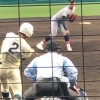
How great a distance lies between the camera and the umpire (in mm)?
5811

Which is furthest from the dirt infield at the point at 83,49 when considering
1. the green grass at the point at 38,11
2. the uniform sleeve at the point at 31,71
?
the green grass at the point at 38,11

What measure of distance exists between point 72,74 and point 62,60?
0.75ft

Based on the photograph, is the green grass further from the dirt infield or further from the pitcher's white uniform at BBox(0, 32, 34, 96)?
the pitcher's white uniform at BBox(0, 32, 34, 96)

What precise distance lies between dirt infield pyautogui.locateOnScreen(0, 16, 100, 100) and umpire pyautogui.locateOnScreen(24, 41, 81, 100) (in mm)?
153

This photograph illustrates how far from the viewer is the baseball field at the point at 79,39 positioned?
29.9ft

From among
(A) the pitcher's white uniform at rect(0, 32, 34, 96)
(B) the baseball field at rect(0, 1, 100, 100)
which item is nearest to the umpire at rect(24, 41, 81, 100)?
(B) the baseball field at rect(0, 1, 100, 100)

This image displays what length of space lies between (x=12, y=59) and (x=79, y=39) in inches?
306

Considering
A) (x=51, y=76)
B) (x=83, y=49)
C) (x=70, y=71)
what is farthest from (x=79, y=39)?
(x=51, y=76)

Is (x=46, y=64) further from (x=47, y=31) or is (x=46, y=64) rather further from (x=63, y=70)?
(x=47, y=31)

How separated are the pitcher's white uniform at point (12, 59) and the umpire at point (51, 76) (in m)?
0.97

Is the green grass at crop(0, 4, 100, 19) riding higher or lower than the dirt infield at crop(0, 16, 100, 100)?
higher

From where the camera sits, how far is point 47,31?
17172 mm

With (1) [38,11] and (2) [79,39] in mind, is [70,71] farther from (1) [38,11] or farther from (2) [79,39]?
(1) [38,11]

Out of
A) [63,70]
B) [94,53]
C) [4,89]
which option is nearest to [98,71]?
[94,53]
